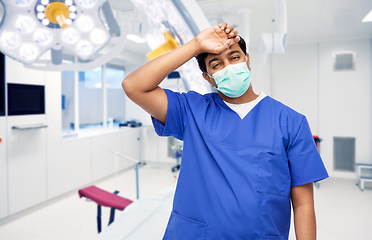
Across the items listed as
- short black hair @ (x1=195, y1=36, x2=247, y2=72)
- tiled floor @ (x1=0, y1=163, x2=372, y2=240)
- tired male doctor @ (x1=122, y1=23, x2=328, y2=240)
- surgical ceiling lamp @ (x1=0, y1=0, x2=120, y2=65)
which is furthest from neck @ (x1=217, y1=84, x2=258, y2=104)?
tiled floor @ (x1=0, y1=163, x2=372, y2=240)

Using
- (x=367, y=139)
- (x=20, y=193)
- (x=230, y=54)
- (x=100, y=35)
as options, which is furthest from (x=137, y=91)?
(x=367, y=139)

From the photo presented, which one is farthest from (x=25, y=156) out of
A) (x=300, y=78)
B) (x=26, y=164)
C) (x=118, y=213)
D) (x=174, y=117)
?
(x=300, y=78)

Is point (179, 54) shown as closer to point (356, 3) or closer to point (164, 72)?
point (164, 72)

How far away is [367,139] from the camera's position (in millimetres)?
3826

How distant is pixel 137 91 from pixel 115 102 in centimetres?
459

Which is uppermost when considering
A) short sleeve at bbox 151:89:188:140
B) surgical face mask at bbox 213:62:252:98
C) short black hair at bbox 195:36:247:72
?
short black hair at bbox 195:36:247:72

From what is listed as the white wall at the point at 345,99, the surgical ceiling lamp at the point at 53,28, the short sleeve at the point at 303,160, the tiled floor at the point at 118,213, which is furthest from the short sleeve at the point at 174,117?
the white wall at the point at 345,99

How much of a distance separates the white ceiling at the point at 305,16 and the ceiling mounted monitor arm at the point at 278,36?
3.20ft

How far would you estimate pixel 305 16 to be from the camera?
2.82 m

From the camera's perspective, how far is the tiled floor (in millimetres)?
2332

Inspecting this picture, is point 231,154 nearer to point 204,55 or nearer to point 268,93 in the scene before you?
point 204,55

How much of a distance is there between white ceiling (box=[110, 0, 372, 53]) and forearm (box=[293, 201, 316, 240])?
163cm

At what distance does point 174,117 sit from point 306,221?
0.54 m

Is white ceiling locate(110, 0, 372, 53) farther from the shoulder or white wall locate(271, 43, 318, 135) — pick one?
the shoulder
